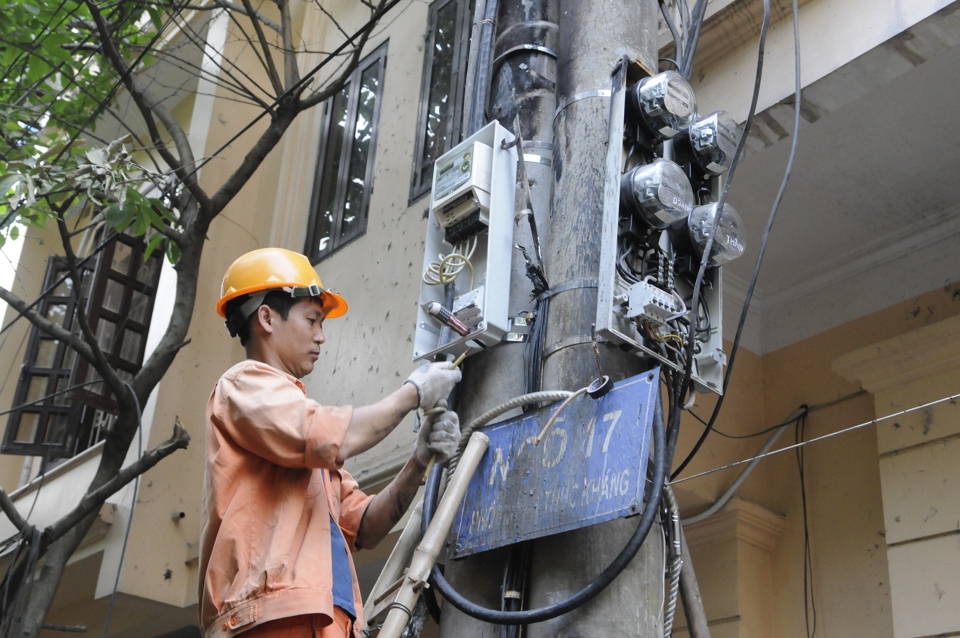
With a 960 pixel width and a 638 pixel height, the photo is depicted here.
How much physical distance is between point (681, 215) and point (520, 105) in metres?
0.78

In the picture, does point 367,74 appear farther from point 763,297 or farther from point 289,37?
point 763,297

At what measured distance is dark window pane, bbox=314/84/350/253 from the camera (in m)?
8.63

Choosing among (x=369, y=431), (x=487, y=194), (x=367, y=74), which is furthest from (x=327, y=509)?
(x=367, y=74)

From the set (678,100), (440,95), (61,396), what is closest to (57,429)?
(61,396)

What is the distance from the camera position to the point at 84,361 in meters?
9.13

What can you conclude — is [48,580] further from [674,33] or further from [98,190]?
[674,33]

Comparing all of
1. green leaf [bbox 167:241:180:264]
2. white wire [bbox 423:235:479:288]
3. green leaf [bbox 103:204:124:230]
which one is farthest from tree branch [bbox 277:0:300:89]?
white wire [bbox 423:235:479:288]

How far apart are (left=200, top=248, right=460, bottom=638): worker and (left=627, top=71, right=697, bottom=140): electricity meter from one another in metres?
1.13

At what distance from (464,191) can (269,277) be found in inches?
32.0

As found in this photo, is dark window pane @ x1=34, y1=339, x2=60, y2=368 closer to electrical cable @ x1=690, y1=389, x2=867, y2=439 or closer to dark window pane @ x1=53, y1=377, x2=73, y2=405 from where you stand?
dark window pane @ x1=53, y1=377, x2=73, y2=405

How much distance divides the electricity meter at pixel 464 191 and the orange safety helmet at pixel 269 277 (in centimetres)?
66

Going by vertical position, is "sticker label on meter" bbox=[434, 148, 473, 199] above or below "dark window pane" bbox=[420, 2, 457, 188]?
below

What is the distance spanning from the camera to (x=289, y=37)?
7891mm

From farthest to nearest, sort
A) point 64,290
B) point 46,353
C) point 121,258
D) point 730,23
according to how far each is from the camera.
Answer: point 64,290 < point 46,353 < point 121,258 < point 730,23
